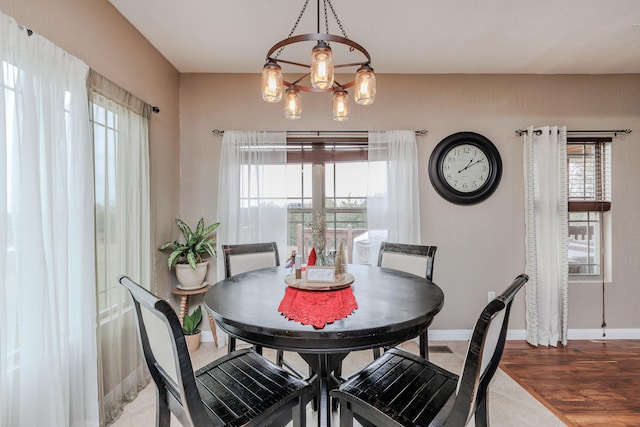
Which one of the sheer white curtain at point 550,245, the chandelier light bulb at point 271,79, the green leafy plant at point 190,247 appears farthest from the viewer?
the sheer white curtain at point 550,245

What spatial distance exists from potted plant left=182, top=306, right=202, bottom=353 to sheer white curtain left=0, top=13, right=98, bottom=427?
3.33ft

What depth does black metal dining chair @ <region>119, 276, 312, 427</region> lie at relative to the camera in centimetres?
99

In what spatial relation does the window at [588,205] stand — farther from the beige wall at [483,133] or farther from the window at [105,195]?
the window at [105,195]

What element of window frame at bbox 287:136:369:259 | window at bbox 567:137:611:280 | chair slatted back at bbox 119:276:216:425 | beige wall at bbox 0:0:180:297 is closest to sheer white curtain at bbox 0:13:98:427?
beige wall at bbox 0:0:180:297

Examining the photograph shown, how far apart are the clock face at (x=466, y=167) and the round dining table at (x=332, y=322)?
1.63 m

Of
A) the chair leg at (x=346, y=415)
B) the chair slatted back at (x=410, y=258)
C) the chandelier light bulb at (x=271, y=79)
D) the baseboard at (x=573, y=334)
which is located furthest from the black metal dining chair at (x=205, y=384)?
the baseboard at (x=573, y=334)

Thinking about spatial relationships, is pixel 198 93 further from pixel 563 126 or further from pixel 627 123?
pixel 627 123

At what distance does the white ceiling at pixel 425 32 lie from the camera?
6.56ft

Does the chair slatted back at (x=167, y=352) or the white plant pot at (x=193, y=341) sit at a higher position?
the chair slatted back at (x=167, y=352)

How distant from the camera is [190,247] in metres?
2.65

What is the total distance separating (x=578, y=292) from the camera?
3.02m

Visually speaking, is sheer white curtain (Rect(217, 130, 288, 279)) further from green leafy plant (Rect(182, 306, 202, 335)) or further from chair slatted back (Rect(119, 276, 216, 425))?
chair slatted back (Rect(119, 276, 216, 425))

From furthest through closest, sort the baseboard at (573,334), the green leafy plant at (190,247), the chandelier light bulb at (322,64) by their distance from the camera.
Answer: the baseboard at (573,334) < the green leafy plant at (190,247) < the chandelier light bulb at (322,64)

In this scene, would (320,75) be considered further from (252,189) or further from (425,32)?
(252,189)
